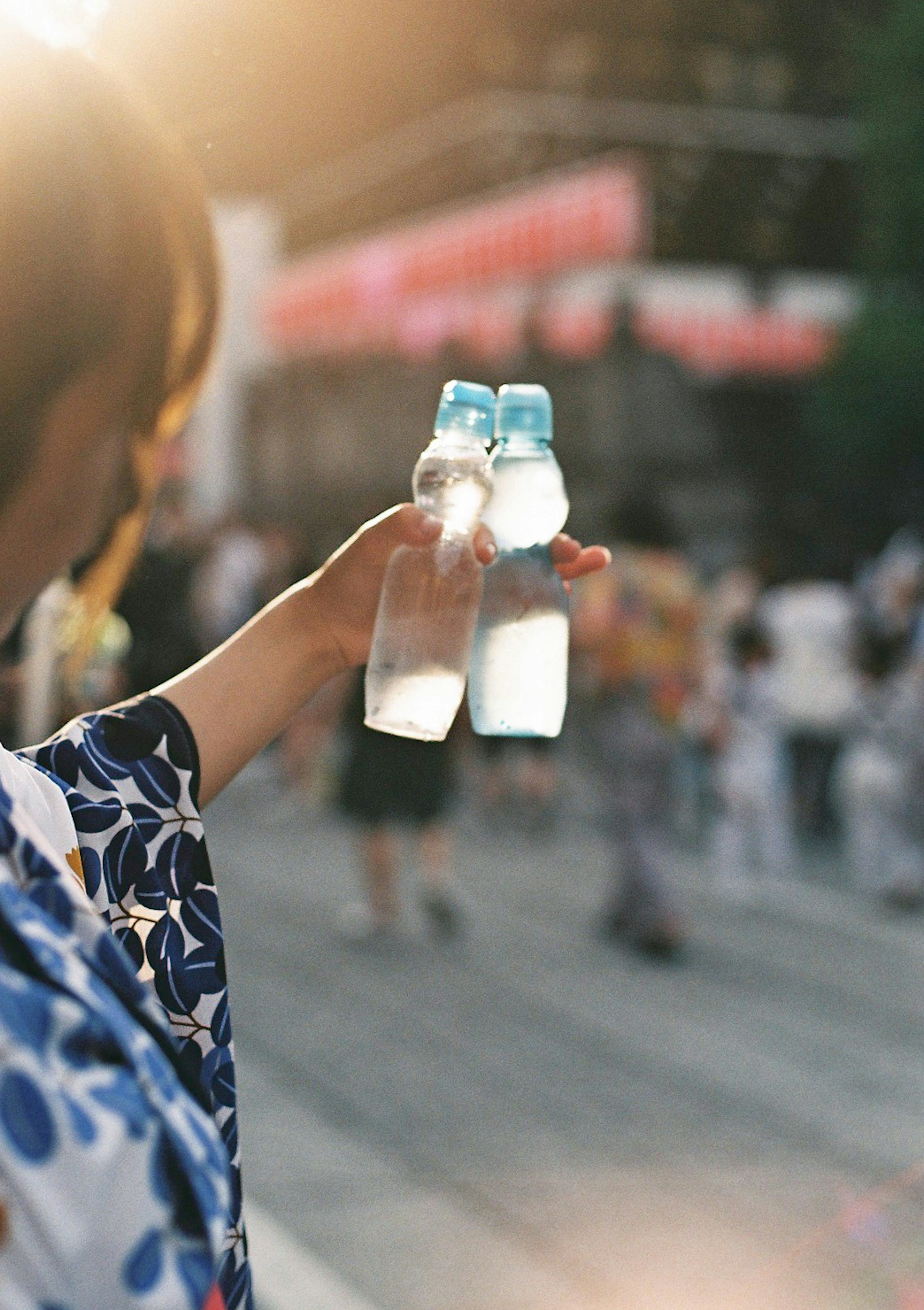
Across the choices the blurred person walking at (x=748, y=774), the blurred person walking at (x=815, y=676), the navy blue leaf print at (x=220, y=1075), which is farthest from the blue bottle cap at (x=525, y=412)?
the blurred person walking at (x=815, y=676)

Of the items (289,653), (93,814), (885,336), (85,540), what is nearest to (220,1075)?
(93,814)

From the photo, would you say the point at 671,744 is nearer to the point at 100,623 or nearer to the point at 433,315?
the point at 100,623

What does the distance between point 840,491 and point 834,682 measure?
18624 millimetres

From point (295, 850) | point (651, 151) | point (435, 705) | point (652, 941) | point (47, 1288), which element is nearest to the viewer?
point (47, 1288)

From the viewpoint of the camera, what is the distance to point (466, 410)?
2.08 metres

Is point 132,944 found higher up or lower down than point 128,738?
lower down

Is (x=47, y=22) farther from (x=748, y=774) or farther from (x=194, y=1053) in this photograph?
(x=748, y=774)

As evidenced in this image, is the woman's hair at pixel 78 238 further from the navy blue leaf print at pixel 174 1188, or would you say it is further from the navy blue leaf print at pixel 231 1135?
the navy blue leaf print at pixel 231 1135

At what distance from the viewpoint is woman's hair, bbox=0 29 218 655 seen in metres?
1.13

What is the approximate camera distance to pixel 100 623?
1.75 metres

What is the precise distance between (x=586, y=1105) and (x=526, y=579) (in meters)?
3.55

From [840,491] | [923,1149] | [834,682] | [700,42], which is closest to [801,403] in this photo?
[840,491]

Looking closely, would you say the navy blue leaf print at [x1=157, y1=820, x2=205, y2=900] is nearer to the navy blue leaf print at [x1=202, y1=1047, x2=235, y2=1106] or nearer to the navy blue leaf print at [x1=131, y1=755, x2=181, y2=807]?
the navy blue leaf print at [x1=131, y1=755, x2=181, y2=807]

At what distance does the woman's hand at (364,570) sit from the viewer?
198cm
